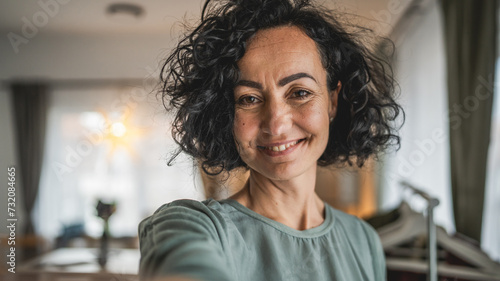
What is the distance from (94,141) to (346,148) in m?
4.36

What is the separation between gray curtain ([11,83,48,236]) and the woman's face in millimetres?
4935

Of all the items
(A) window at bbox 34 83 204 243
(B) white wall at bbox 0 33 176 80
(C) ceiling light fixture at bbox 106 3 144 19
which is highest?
(C) ceiling light fixture at bbox 106 3 144 19

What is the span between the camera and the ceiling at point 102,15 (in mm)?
3708

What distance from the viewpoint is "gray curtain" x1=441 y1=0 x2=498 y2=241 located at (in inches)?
76.0

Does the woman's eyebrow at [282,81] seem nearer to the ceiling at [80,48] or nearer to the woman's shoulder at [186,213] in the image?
the woman's shoulder at [186,213]

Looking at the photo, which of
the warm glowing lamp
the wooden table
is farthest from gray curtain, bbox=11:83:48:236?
the wooden table

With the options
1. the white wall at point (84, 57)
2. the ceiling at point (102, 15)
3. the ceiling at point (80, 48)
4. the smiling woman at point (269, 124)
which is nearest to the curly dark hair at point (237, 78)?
the smiling woman at point (269, 124)

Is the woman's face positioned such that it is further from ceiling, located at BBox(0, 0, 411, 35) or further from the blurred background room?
ceiling, located at BBox(0, 0, 411, 35)

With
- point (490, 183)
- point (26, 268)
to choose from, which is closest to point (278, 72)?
point (490, 183)

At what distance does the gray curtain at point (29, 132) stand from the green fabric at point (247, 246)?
16.2ft

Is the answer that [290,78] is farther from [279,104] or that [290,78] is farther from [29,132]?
[29,132]

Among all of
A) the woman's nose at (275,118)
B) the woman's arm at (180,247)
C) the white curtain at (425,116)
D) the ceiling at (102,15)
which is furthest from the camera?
the ceiling at (102,15)

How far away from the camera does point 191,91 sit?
0.88 meters

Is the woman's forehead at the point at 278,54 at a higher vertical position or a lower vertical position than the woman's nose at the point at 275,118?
higher
